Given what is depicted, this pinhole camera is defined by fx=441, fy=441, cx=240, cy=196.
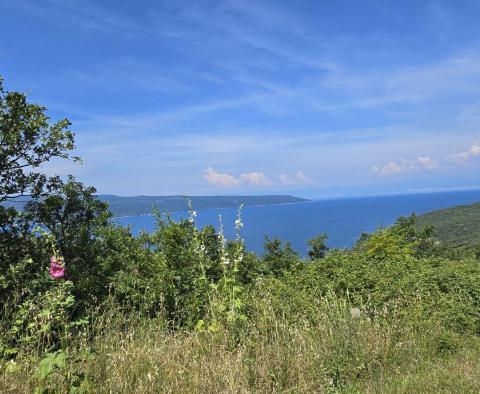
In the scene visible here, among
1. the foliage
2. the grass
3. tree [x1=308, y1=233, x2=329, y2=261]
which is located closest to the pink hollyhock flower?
the grass

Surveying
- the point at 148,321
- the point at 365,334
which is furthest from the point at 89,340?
the point at 365,334

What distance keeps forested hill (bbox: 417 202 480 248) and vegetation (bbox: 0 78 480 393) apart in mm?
53660

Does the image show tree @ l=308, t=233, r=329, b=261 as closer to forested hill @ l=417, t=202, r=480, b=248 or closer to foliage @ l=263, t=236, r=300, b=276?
foliage @ l=263, t=236, r=300, b=276

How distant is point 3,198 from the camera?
21.9 ft

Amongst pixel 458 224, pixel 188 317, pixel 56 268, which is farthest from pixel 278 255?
pixel 458 224

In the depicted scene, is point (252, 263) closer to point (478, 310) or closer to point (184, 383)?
point (478, 310)

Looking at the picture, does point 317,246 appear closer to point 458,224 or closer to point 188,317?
point 188,317

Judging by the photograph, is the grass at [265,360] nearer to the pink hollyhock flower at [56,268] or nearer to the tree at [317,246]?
the pink hollyhock flower at [56,268]

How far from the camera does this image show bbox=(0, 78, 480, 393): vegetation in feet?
13.4

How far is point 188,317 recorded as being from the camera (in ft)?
20.4

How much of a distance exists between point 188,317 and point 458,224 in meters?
91.4

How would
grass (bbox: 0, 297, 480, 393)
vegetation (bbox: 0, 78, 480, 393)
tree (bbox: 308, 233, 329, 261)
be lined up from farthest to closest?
tree (bbox: 308, 233, 329, 261) → vegetation (bbox: 0, 78, 480, 393) → grass (bbox: 0, 297, 480, 393)

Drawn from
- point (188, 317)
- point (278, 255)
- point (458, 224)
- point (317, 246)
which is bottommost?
point (458, 224)

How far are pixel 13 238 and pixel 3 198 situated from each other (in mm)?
625
